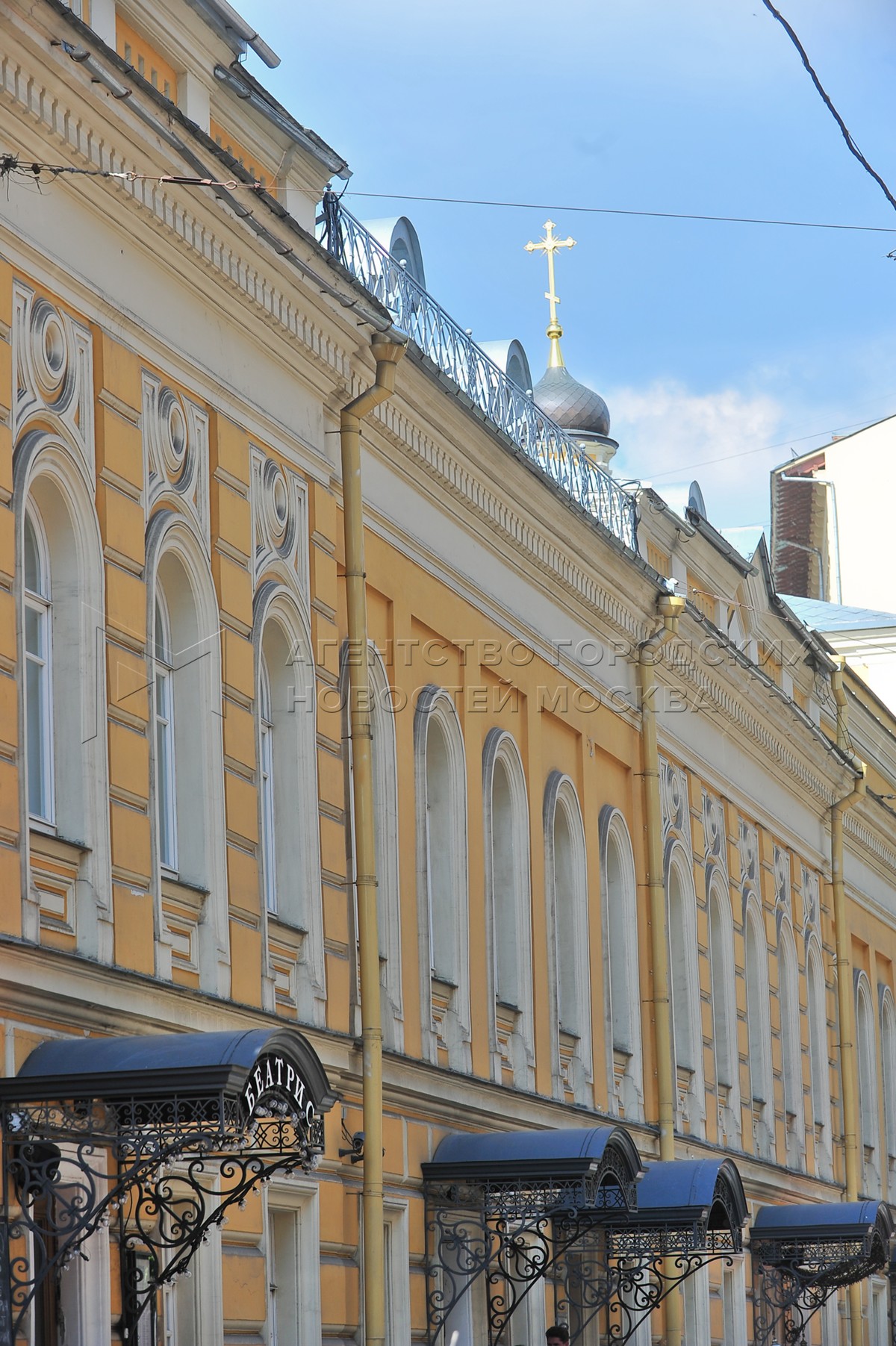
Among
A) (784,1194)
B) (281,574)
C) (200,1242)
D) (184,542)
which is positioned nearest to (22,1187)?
(200,1242)

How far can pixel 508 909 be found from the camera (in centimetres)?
1645

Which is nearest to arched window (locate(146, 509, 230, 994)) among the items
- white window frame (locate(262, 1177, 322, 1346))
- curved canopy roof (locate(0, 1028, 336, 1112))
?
white window frame (locate(262, 1177, 322, 1346))

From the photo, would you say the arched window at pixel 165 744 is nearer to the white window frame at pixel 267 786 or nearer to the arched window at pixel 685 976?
the white window frame at pixel 267 786

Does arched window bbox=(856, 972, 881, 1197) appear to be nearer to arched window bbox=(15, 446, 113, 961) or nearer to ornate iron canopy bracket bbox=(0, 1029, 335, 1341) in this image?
ornate iron canopy bracket bbox=(0, 1029, 335, 1341)

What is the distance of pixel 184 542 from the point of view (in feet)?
38.9

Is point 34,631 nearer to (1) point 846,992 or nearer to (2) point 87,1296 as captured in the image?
(2) point 87,1296

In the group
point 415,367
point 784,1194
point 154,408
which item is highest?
point 415,367

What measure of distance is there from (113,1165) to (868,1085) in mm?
18807

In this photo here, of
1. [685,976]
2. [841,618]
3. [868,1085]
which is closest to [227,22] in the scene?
[685,976]

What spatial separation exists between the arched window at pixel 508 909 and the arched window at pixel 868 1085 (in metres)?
11.7

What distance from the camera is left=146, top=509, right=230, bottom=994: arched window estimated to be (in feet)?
37.1

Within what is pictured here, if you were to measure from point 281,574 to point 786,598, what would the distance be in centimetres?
2563

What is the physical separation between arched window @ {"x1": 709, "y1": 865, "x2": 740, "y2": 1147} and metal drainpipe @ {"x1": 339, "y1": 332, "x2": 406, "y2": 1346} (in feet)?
28.9

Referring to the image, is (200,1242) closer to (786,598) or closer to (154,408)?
(154,408)
